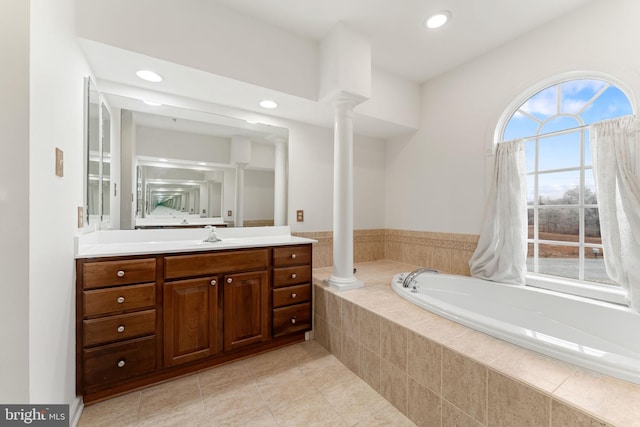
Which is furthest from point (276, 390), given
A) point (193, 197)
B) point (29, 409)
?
point (193, 197)

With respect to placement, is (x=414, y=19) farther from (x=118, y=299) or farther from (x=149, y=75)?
(x=118, y=299)

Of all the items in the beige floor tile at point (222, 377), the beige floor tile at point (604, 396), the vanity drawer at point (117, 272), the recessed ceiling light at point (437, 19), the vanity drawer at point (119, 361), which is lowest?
the beige floor tile at point (222, 377)

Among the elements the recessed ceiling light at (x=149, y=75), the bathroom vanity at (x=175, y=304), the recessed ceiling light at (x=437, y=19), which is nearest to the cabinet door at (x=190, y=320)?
the bathroom vanity at (x=175, y=304)

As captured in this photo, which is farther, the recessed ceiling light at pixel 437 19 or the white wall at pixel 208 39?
the recessed ceiling light at pixel 437 19

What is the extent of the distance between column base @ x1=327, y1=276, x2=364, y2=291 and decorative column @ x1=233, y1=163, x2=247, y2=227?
109 cm

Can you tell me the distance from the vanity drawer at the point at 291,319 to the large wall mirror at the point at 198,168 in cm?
95

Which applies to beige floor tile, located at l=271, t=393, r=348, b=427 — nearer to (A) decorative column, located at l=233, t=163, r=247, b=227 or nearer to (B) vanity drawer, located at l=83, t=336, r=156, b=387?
(B) vanity drawer, located at l=83, t=336, r=156, b=387

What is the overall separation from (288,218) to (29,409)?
211 centimetres

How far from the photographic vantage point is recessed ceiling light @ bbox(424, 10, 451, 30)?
1975mm

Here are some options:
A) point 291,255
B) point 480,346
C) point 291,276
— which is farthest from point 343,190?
point 480,346

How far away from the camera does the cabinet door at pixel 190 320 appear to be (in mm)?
1721

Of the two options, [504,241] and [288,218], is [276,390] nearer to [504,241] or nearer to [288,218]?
[288,218]

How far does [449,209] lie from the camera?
2.81m

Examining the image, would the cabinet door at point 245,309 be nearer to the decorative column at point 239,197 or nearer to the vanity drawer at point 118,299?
the vanity drawer at point 118,299
